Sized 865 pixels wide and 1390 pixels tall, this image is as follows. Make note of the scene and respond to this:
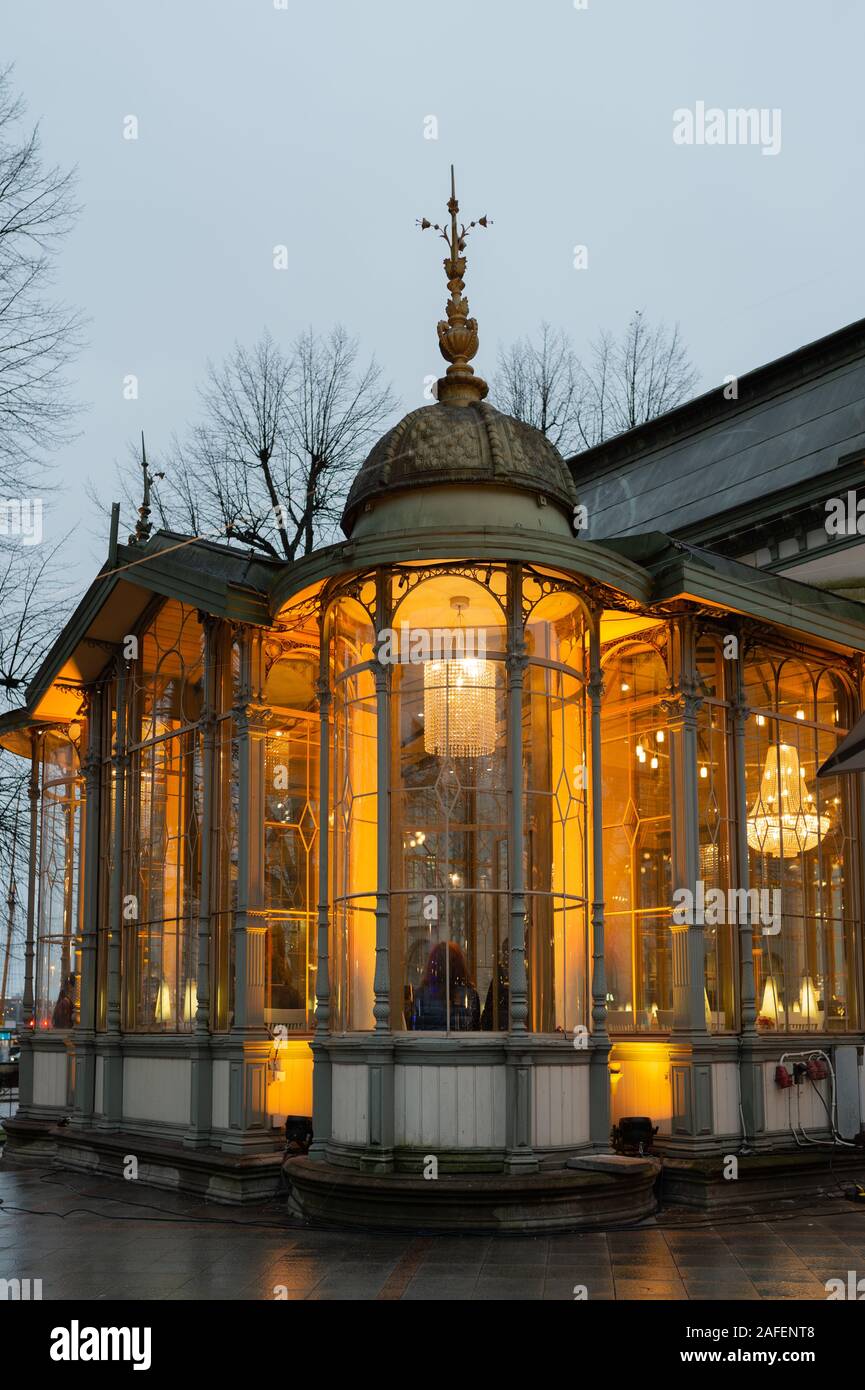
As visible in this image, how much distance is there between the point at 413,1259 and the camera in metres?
9.91

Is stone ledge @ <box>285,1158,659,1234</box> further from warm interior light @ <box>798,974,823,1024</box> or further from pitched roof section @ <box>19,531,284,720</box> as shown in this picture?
pitched roof section @ <box>19,531,284,720</box>

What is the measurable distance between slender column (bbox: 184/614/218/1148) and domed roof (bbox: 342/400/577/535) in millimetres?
2234

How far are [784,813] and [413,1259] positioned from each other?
6208 millimetres

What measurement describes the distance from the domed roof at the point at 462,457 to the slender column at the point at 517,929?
1133 mm

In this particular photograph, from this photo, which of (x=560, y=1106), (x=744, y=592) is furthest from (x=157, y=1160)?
(x=744, y=592)

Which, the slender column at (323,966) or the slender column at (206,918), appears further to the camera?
the slender column at (206,918)

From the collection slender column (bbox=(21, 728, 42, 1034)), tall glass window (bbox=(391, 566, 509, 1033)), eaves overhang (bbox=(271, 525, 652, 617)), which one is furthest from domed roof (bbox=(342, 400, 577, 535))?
slender column (bbox=(21, 728, 42, 1034))

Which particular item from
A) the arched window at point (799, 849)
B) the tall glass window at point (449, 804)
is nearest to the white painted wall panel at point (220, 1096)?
the tall glass window at point (449, 804)

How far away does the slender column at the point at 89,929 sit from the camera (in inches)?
630

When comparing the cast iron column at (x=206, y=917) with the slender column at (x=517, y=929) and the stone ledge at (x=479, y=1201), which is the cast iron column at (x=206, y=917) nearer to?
the stone ledge at (x=479, y=1201)

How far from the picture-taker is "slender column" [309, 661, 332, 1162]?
39.8 ft

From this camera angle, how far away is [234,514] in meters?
30.8

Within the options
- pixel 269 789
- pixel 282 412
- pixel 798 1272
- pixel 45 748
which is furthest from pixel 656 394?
pixel 798 1272
